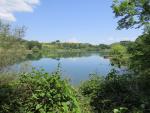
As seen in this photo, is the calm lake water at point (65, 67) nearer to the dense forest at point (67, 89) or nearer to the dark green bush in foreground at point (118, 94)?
the dense forest at point (67, 89)

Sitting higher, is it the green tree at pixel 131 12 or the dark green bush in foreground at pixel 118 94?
the green tree at pixel 131 12

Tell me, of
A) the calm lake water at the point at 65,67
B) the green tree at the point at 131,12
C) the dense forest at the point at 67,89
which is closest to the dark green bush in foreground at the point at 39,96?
the dense forest at the point at 67,89

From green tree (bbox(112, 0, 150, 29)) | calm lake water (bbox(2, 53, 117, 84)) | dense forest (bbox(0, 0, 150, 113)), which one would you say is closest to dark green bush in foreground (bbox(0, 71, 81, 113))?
dense forest (bbox(0, 0, 150, 113))

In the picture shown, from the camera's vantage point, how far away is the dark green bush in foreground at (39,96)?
7.11 m

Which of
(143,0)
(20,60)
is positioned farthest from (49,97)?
(143,0)

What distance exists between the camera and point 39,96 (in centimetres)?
733

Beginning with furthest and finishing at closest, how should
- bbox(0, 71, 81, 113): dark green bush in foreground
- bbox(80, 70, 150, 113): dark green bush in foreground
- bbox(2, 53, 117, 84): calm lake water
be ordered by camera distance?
bbox(2, 53, 117, 84): calm lake water < bbox(80, 70, 150, 113): dark green bush in foreground < bbox(0, 71, 81, 113): dark green bush in foreground

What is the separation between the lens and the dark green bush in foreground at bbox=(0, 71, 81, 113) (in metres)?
7.11

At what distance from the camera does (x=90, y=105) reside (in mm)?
8695

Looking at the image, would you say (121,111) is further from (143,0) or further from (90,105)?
(143,0)

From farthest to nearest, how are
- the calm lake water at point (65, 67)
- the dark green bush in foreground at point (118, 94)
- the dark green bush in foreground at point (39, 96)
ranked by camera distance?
the calm lake water at point (65, 67) < the dark green bush in foreground at point (118, 94) < the dark green bush in foreground at point (39, 96)

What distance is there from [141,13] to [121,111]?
10060 mm

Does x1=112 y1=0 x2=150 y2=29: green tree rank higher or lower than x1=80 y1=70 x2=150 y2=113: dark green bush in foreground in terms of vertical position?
higher

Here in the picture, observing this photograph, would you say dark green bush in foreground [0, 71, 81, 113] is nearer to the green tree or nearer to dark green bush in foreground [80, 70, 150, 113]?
dark green bush in foreground [80, 70, 150, 113]
